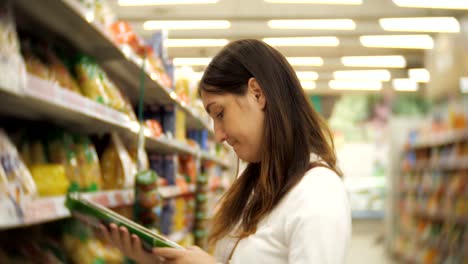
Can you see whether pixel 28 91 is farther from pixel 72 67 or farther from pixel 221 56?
pixel 72 67

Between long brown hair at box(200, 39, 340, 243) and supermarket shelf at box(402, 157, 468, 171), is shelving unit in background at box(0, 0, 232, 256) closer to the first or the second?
long brown hair at box(200, 39, 340, 243)

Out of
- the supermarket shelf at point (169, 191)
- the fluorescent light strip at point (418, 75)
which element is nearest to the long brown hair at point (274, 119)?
the supermarket shelf at point (169, 191)

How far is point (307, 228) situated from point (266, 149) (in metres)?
0.29

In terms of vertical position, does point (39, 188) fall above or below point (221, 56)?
below

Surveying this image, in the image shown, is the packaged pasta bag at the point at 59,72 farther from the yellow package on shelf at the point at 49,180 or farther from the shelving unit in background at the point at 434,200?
the shelving unit in background at the point at 434,200

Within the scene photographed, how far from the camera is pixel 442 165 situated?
697cm

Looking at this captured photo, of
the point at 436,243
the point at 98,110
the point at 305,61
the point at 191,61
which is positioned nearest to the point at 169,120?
the point at 98,110

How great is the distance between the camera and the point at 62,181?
1830 mm

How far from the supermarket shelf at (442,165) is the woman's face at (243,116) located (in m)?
4.89

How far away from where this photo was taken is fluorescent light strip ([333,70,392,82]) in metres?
12.5

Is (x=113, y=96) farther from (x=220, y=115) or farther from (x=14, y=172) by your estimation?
(x=220, y=115)

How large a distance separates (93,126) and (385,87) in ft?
41.4

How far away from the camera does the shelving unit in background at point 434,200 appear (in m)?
6.03

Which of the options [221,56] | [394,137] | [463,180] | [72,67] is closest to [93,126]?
[72,67]
